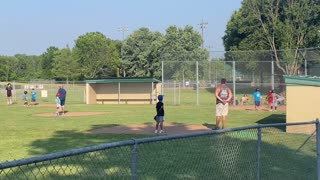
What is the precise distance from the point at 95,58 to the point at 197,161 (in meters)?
94.6

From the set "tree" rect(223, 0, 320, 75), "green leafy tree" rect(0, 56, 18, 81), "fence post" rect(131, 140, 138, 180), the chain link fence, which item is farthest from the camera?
"green leafy tree" rect(0, 56, 18, 81)

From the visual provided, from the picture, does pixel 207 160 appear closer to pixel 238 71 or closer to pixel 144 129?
pixel 144 129

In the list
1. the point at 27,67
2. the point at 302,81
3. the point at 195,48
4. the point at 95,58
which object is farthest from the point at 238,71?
the point at 27,67

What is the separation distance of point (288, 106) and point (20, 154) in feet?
32.8

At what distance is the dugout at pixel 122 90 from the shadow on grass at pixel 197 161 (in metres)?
30.6

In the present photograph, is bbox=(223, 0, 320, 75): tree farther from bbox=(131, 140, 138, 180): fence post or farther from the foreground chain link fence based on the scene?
bbox=(131, 140, 138, 180): fence post

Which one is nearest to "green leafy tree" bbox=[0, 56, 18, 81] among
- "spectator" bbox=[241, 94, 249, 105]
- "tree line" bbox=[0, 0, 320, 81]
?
"tree line" bbox=[0, 0, 320, 81]

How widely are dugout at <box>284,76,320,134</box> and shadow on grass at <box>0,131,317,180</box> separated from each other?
8.57 m

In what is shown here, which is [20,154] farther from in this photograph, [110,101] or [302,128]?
[110,101]

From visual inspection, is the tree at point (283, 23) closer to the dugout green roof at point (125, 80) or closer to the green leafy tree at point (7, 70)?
the dugout green roof at point (125, 80)

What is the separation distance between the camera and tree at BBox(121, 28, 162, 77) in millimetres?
87125

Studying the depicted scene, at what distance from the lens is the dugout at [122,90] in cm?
3909

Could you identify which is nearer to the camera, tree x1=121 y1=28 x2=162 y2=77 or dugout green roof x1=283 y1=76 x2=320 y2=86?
dugout green roof x1=283 y1=76 x2=320 y2=86

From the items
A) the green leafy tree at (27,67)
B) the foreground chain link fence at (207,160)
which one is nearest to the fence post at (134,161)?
the foreground chain link fence at (207,160)
